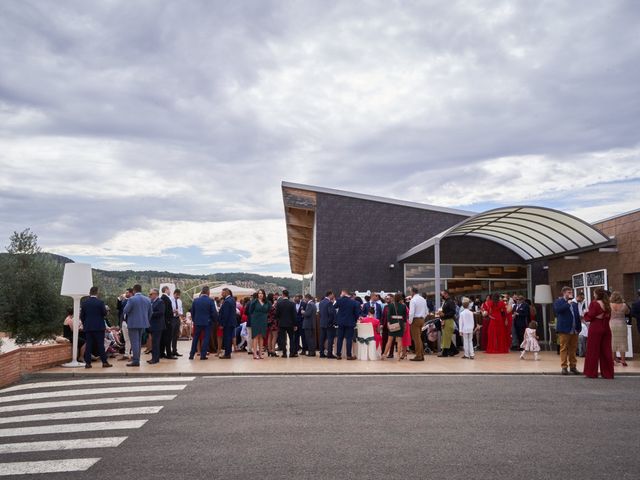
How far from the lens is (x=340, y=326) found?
1537 cm

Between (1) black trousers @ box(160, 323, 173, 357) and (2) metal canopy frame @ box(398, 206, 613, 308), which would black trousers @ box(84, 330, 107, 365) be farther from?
(2) metal canopy frame @ box(398, 206, 613, 308)

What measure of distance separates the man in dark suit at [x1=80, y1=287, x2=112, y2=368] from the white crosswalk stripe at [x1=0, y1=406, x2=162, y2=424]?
4.76 m

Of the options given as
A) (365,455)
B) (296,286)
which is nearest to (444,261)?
(365,455)

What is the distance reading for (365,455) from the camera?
5.98 meters

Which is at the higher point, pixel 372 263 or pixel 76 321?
pixel 372 263

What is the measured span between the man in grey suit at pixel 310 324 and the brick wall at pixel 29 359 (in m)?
5.99

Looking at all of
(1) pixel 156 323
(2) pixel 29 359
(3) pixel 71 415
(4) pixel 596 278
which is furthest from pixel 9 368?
(4) pixel 596 278

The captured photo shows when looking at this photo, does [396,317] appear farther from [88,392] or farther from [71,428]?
[71,428]

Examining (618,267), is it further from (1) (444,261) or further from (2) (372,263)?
(2) (372,263)

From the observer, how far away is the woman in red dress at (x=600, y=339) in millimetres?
11891

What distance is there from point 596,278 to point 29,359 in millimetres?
15874

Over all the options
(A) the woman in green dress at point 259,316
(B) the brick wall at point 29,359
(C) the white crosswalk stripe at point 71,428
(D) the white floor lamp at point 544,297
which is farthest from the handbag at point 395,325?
(C) the white crosswalk stripe at point 71,428

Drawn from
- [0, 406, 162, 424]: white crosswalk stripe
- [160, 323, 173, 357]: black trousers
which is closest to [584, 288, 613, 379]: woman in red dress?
[0, 406, 162, 424]: white crosswalk stripe

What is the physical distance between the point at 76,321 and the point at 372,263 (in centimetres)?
1418
